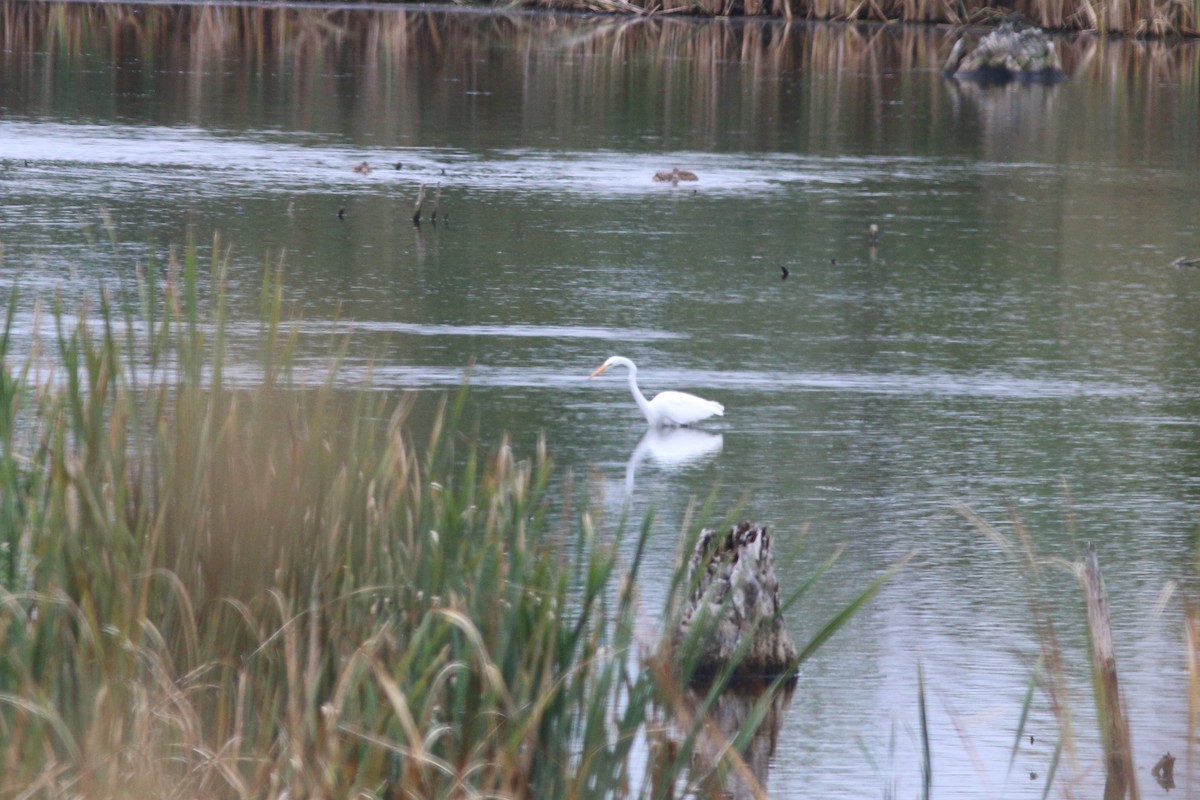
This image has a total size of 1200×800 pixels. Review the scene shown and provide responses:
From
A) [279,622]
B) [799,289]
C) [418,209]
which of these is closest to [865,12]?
[418,209]

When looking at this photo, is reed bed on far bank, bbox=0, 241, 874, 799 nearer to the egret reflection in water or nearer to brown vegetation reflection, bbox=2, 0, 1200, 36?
the egret reflection in water

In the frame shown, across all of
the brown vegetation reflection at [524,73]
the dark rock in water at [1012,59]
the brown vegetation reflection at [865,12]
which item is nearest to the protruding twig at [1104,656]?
the brown vegetation reflection at [524,73]

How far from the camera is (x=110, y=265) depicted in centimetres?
1582

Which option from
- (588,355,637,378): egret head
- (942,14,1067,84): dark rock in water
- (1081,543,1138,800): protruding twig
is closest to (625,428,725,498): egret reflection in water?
(588,355,637,378): egret head

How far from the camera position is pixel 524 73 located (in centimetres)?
3484

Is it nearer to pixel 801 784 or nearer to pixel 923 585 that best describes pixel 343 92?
pixel 923 585

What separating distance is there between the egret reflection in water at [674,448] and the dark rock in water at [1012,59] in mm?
27596

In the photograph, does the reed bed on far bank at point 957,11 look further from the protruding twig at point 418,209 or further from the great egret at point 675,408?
the great egret at point 675,408

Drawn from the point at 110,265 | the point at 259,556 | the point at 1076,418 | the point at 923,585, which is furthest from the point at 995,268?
the point at 259,556

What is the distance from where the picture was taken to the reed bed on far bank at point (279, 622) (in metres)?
4.39

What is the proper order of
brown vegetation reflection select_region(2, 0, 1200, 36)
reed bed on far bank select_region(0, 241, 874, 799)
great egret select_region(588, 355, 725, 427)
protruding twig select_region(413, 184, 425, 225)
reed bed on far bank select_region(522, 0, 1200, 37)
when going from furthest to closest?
reed bed on far bank select_region(522, 0, 1200, 37), brown vegetation reflection select_region(2, 0, 1200, 36), protruding twig select_region(413, 184, 425, 225), great egret select_region(588, 355, 725, 427), reed bed on far bank select_region(0, 241, 874, 799)

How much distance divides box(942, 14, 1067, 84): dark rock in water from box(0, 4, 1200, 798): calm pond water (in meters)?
1.60

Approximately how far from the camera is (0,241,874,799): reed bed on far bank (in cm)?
439

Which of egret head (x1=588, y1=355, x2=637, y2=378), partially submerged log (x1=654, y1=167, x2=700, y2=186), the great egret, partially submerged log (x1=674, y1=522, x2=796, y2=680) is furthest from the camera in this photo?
partially submerged log (x1=654, y1=167, x2=700, y2=186)
